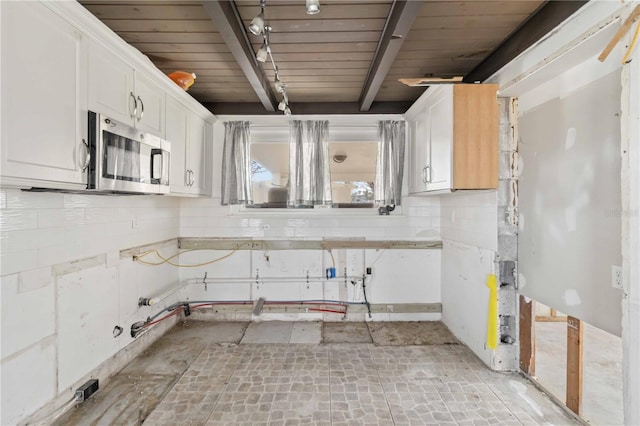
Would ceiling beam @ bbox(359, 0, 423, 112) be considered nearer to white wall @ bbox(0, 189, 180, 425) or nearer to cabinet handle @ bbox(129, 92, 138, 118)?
cabinet handle @ bbox(129, 92, 138, 118)

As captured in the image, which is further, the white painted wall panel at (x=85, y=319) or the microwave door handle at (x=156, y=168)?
the microwave door handle at (x=156, y=168)

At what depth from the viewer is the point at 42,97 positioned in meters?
1.19

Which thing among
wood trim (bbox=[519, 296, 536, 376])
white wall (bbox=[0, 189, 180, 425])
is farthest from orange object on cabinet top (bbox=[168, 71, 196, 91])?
wood trim (bbox=[519, 296, 536, 376])

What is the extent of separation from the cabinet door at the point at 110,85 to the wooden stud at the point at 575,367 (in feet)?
10.2

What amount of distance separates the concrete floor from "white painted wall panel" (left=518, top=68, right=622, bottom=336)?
845mm

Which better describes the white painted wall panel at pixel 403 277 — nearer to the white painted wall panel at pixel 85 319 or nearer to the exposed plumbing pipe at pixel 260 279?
the exposed plumbing pipe at pixel 260 279

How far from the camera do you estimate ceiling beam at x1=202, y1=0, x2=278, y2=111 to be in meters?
1.48

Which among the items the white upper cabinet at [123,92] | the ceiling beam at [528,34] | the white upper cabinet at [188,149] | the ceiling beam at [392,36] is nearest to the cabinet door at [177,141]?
→ the white upper cabinet at [188,149]

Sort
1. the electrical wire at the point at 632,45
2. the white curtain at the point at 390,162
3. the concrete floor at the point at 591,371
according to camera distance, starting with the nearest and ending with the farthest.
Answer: the electrical wire at the point at 632,45
the concrete floor at the point at 591,371
the white curtain at the point at 390,162

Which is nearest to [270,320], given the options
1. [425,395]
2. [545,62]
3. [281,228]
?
[281,228]

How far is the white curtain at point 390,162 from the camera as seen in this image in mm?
2955

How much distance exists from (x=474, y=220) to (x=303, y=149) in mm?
1780

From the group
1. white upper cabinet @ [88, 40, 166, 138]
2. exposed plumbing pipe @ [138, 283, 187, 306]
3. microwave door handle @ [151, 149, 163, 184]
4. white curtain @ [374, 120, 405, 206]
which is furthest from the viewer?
white curtain @ [374, 120, 405, 206]

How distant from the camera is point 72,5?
1269 mm
